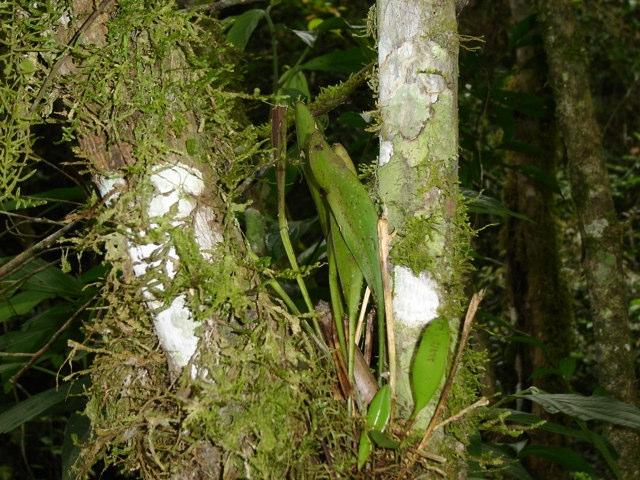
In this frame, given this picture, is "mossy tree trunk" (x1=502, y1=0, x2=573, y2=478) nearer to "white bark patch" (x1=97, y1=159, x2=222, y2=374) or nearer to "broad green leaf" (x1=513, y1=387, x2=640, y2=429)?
"broad green leaf" (x1=513, y1=387, x2=640, y2=429)

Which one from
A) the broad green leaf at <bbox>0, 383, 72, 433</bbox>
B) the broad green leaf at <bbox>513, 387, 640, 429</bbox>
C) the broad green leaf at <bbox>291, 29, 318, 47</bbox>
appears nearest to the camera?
the broad green leaf at <bbox>513, 387, 640, 429</bbox>

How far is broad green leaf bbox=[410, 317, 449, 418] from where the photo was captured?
616 millimetres

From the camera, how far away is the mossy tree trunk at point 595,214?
148 cm

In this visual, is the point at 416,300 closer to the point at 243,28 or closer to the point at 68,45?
the point at 68,45

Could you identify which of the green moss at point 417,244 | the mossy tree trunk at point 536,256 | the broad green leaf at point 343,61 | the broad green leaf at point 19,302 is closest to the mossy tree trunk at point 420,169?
the green moss at point 417,244

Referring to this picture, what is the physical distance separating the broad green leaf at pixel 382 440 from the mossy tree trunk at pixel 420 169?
0.06 metres

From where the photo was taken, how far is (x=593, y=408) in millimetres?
953

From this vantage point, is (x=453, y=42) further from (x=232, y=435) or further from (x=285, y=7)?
(x=285, y=7)

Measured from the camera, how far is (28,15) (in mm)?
655

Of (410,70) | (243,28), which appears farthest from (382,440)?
(243,28)

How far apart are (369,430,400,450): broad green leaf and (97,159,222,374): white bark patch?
18cm

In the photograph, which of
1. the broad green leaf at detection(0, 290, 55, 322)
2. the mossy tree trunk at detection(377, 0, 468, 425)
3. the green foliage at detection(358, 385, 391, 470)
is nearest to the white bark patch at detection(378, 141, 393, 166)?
the mossy tree trunk at detection(377, 0, 468, 425)

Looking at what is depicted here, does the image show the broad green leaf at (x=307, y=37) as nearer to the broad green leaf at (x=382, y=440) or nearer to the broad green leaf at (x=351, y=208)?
the broad green leaf at (x=351, y=208)

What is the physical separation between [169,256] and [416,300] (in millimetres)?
245
